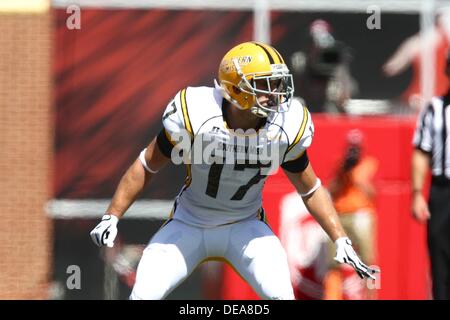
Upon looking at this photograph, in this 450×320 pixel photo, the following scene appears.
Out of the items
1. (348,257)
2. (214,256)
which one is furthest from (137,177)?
(348,257)

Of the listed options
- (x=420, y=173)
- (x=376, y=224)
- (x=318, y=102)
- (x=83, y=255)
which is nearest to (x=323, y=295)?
(x=376, y=224)

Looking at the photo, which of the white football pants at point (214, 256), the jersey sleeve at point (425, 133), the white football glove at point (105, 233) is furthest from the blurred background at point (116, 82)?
the white football glove at point (105, 233)

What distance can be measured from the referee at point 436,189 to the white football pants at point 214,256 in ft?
5.11

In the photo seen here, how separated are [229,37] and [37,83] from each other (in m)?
1.65

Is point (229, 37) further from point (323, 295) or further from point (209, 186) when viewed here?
point (209, 186)

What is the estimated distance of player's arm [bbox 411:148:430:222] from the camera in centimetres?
701

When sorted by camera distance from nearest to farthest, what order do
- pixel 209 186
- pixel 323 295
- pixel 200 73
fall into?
pixel 209 186 → pixel 323 295 → pixel 200 73

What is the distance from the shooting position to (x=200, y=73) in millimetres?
9727

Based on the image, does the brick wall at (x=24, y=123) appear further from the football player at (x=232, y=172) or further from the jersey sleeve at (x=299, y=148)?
the jersey sleeve at (x=299, y=148)

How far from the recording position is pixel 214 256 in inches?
230

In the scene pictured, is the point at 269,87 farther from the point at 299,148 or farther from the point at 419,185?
the point at 419,185

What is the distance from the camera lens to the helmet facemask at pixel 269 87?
219 inches

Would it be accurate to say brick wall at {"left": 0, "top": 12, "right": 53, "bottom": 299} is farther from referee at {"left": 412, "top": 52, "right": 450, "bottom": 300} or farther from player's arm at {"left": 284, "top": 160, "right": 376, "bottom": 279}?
player's arm at {"left": 284, "top": 160, "right": 376, "bottom": 279}

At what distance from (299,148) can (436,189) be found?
1.72m
